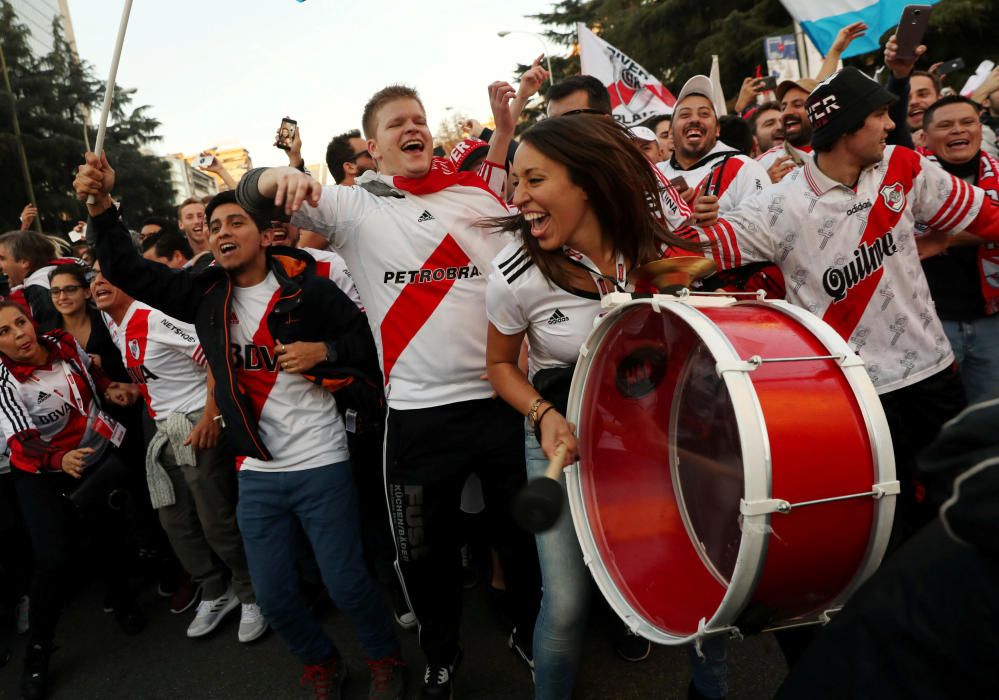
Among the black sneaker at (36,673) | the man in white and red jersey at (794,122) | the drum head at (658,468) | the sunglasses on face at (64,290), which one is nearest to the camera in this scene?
the drum head at (658,468)

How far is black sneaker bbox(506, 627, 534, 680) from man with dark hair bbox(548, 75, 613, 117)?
2.34 m

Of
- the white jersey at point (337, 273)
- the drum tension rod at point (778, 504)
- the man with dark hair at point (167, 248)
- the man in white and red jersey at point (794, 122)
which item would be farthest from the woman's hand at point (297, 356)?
A: the man in white and red jersey at point (794, 122)

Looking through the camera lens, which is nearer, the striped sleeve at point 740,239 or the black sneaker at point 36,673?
the striped sleeve at point 740,239

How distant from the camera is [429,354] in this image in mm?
2660

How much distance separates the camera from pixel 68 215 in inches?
691

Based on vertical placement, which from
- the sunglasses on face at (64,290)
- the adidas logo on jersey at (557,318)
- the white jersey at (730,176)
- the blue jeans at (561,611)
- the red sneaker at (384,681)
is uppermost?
the white jersey at (730,176)

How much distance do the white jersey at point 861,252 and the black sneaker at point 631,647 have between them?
4.85 feet

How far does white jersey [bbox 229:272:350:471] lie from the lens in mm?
2908

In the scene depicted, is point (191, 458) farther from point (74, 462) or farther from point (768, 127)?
point (768, 127)

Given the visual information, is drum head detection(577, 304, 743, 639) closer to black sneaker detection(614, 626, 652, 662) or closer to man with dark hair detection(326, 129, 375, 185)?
black sneaker detection(614, 626, 652, 662)

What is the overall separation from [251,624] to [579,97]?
3072 millimetres

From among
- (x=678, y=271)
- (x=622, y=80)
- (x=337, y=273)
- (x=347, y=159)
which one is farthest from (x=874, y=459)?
(x=622, y=80)

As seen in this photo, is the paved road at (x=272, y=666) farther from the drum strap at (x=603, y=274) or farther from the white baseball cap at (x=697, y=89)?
the white baseball cap at (x=697, y=89)

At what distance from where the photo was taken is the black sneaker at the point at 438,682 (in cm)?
281
